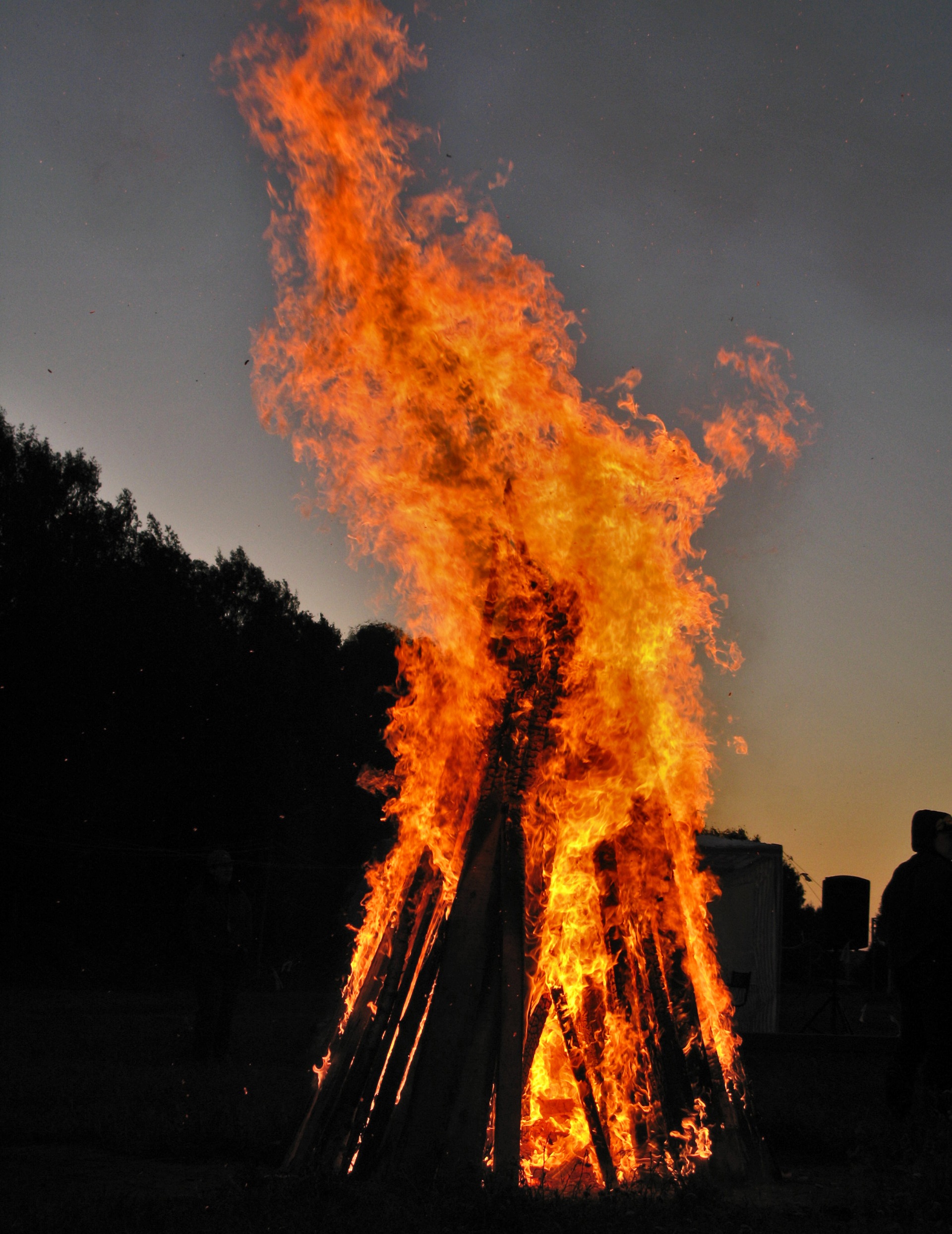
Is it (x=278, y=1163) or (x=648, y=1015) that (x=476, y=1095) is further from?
(x=278, y=1163)

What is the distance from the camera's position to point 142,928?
28.6 meters

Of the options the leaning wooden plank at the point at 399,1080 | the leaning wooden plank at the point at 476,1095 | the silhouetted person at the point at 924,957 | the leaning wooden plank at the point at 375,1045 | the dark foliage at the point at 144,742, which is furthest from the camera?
the dark foliage at the point at 144,742

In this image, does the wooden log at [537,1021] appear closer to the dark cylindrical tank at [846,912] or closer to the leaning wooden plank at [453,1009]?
the leaning wooden plank at [453,1009]

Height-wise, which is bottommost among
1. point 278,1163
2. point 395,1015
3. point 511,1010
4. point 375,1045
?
point 278,1163

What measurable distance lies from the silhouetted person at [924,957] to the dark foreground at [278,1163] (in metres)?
0.34

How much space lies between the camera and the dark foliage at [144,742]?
26.1m

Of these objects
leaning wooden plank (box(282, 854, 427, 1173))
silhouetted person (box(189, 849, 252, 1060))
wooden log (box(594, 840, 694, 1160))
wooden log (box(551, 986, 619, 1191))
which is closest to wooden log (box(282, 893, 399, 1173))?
leaning wooden plank (box(282, 854, 427, 1173))

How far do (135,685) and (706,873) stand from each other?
940 inches

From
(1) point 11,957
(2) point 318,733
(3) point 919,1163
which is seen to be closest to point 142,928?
(1) point 11,957

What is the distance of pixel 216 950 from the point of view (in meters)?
9.36

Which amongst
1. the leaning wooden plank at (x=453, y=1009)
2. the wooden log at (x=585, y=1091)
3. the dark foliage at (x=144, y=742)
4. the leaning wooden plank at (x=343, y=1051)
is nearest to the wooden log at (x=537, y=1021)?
the wooden log at (x=585, y=1091)

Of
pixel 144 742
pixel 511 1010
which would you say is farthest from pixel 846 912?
pixel 144 742

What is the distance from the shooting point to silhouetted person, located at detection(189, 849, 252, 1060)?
368 inches

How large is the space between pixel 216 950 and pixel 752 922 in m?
9.66
